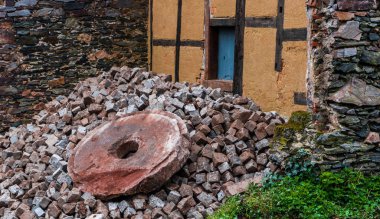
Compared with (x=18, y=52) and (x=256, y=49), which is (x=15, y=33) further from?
(x=256, y=49)

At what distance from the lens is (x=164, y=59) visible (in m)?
10.3

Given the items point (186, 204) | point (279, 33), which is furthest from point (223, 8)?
point (186, 204)

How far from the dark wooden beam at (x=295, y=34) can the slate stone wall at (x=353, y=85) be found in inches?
67.4

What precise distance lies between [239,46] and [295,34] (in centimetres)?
109

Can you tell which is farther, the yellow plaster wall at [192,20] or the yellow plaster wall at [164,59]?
the yellow plaster wall at [164,59]

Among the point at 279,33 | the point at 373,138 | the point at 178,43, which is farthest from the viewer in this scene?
the point at 178,43

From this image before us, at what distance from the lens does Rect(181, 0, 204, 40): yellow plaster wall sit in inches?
373

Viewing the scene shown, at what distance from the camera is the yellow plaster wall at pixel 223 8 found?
8789 mm

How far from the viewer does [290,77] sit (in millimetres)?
7875

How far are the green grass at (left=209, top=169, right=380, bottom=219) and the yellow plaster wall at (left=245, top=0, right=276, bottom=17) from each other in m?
2.81

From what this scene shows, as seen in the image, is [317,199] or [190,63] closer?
[317,199]

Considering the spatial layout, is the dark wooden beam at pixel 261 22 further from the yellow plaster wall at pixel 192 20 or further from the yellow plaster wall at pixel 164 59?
the yellow plaster wall at pixel 164 59

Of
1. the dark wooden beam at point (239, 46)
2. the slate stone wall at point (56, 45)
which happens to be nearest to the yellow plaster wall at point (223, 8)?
the dark wooden beam at point (239, 46)

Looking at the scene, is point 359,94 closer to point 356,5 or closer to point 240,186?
point 356,5
